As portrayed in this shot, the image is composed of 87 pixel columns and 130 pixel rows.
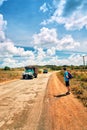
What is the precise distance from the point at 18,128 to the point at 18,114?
78.8 inches

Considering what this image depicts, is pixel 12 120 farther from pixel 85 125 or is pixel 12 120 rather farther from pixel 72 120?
pixel 85 125

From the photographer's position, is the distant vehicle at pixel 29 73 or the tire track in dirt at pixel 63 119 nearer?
the tire track in dirt at pixel 63 119

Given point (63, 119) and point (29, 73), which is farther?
point (29, 73)

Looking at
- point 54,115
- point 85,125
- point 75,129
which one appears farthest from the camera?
point 54,115

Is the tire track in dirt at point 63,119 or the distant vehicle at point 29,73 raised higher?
the distant vehicle at point 29,73

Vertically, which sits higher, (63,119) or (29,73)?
(29,73)

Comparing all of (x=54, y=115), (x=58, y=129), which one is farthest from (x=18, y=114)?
(x=58, y=129)

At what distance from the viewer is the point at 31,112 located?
28.9ft

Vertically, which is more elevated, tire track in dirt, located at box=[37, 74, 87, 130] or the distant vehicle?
the distant vehicle

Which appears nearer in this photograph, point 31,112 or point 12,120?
point 12,120

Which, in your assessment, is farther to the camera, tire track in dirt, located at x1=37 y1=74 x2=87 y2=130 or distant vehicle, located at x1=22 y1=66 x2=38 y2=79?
distant vehicle, located at x1=22 y1=66 x2=38 y2=79

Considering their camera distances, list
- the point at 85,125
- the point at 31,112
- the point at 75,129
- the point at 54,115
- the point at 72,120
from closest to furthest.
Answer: the point at 75,129 → the point at 85,125 → the point at 72,120 → the point at 54,115 → the point at 31,112

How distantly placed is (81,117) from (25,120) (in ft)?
7.31

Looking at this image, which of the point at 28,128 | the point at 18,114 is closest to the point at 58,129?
the point at 28,128
